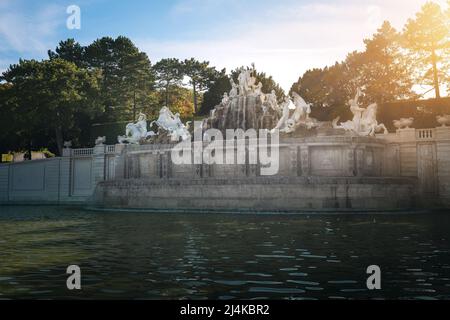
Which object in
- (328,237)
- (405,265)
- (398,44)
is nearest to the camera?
(405,265)

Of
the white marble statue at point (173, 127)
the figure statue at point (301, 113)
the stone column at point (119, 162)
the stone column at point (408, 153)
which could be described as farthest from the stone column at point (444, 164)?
the stone column at point (119, 162)

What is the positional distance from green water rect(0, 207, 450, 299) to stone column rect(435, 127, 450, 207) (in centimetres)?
1757

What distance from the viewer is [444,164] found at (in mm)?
36188

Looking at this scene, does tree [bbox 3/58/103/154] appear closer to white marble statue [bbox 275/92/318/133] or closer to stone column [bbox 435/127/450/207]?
white marble statue [bbox 275/92/318/133]

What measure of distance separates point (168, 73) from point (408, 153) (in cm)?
6004

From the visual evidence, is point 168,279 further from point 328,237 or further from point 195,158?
point 195,158

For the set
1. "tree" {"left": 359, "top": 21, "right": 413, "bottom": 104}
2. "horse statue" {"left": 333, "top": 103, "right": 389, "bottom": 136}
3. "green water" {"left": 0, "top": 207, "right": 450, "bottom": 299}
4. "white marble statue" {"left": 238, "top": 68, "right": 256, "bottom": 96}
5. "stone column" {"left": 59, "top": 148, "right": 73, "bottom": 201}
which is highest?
"tree" {"left": 359, "top": 21, "right": 413, "bottom": 104}

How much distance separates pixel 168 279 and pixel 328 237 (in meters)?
8.46

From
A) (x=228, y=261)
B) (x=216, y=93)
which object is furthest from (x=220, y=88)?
(x=228, y=261)

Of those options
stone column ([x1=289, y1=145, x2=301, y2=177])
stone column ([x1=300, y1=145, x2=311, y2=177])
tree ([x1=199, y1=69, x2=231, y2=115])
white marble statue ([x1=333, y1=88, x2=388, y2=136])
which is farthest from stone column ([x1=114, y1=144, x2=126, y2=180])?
tree ([x1=199, y1=69, x2=231, y2=115])

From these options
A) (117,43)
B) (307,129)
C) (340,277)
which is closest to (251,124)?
(307,129)

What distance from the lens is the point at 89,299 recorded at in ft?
27.6

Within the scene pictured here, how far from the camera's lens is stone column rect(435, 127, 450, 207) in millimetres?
36031

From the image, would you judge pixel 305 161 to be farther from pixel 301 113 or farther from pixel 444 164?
pixel 444 164
